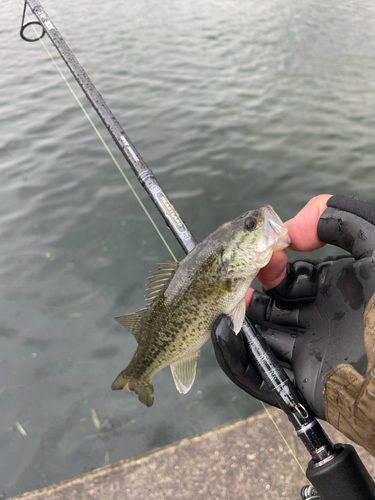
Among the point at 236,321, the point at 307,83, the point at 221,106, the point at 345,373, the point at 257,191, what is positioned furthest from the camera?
the point at 307,83

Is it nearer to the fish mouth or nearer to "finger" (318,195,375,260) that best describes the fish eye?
the fish mouth

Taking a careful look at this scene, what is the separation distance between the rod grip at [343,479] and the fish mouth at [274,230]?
1.24 meters

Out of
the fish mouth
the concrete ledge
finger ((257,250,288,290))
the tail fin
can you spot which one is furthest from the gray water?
the fish mouth

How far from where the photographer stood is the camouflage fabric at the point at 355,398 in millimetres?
1730

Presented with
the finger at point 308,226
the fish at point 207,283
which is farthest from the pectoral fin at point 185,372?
the finger at point 308,226

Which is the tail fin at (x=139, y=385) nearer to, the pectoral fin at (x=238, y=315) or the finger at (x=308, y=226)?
the pectoral fin at (x=238, y=315)

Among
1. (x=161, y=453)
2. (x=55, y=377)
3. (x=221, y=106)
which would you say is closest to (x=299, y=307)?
(x=161, y=453)

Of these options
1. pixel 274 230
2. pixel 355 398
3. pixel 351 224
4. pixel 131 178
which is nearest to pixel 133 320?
pixel 274 230

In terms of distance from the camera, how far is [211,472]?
2.98m

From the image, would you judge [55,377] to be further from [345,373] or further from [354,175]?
[354,175]

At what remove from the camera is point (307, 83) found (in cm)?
933

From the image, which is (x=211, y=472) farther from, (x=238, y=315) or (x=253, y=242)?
(x=253, y=242)

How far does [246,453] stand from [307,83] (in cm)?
921

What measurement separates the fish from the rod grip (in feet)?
2.99
